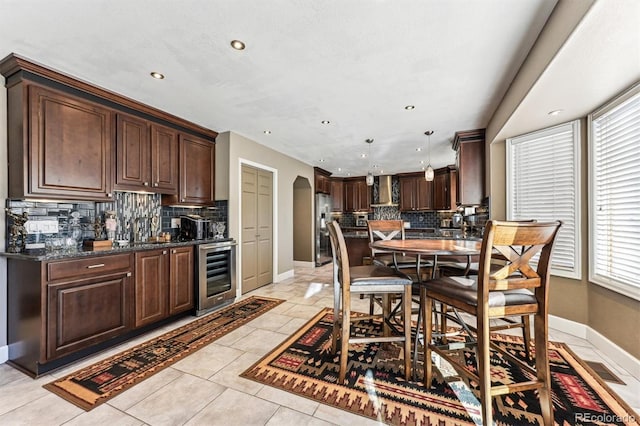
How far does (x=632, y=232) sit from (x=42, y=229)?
200 inches

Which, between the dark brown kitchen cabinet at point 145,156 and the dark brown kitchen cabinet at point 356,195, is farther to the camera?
the dark brown kitchen cabinet at point 356,195

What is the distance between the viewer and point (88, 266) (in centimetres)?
230

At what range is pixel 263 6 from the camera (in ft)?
5.38

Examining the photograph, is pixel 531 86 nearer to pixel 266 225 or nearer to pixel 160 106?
pixel 160 106

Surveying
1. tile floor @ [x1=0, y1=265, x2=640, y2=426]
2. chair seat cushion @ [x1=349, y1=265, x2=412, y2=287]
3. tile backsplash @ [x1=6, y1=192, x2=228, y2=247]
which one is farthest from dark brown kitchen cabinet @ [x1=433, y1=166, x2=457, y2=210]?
tile backsplash @ [x1=6, y1=192, x2=228, y2=247]

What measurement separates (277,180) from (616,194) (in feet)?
14.6

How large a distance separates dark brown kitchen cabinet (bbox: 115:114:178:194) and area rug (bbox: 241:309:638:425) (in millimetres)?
2339

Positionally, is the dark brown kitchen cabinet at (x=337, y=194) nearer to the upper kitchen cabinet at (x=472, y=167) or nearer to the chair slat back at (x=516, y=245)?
the upper kitchen cabinet at (x=472, y=167)

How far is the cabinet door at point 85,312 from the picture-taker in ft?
6.88

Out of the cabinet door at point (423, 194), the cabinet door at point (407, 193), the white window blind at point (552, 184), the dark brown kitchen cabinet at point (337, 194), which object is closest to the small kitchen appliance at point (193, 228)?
the white window blind at point (552, 184)

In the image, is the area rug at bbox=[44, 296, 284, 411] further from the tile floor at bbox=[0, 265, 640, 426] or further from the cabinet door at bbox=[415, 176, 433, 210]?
the cabinet door at bbox=[415, 176, 433, 210]

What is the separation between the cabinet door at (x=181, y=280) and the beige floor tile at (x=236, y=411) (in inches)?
62.8

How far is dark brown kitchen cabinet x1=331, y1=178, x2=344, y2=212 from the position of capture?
8148 millimetres

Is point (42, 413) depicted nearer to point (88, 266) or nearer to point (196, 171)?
point (88, 266)
